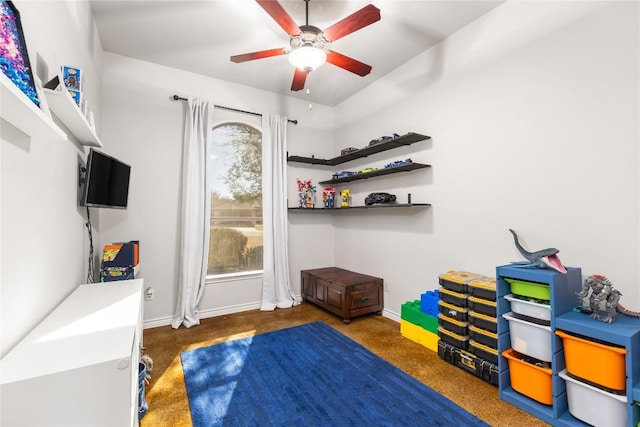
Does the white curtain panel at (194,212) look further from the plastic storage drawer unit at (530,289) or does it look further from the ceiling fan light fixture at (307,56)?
the plastic storage drawer unit at (530,289)

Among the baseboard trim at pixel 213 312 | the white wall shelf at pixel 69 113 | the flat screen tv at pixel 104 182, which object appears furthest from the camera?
the baseboard trim at pixel 213 312

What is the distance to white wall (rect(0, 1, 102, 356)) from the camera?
1.12 m

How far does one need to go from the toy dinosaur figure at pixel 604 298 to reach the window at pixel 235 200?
3.29m

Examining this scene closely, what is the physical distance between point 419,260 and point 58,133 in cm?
295

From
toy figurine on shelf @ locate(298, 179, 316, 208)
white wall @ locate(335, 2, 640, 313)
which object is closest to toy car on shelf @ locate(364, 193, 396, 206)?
white wall @ locate(335, 2, 640, 313)

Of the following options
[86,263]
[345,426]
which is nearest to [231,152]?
[86,263]

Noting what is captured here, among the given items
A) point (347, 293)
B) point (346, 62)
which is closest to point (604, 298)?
point (347, 293)

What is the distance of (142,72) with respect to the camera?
10.7ft

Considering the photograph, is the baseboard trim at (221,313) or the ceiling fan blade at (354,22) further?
the baseboard trim at (221,313)

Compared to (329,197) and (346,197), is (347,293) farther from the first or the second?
(329,197)

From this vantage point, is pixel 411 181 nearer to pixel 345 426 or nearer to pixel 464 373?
pixel 464 373

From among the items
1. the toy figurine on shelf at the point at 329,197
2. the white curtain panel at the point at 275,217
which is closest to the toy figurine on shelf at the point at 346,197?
the toy figurine on shelf at the point at 329,197

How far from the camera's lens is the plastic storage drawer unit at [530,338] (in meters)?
1.78

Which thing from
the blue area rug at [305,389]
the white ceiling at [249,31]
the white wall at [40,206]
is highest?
the white ceiling at [249,31]
